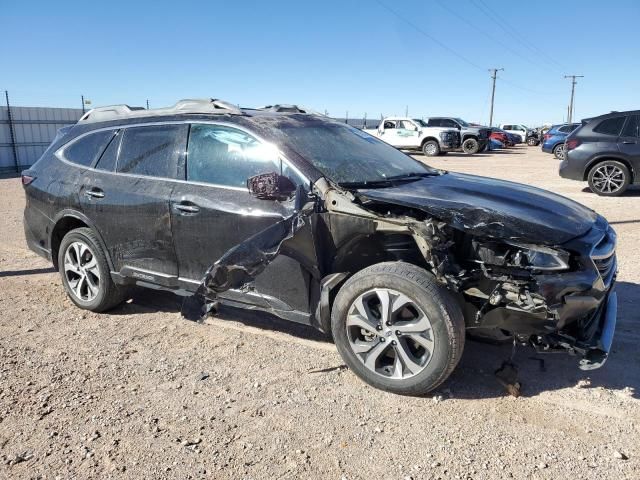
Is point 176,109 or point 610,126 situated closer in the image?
point 176,109

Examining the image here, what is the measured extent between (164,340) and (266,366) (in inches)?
38.6

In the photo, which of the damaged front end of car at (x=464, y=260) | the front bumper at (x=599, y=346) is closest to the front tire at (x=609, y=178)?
the damaged front end of car at (x=464, y=260)

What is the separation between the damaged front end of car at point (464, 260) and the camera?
3023mm

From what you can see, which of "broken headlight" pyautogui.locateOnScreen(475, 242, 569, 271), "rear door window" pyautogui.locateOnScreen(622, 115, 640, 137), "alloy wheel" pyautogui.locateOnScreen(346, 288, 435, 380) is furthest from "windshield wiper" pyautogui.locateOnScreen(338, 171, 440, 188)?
"rear door window" pyautogui.locateOnScreen(622, 115, 640, 137)

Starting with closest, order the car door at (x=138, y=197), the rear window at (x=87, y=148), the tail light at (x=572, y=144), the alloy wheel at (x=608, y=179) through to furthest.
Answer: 1. the car door at (x=138, y=197)
2. the rear window at (x=87, y=148)
3. the alloy wheel at (x=608, y=179)
4. the tail light at (x=572, y=144)

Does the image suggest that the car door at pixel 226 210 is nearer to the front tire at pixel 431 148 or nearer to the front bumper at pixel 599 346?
the front bumper at pixel 599 346

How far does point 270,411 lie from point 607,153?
407 inches

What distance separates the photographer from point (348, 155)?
415 centimetres

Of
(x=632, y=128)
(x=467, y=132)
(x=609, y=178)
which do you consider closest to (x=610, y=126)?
(x=632, y=128)

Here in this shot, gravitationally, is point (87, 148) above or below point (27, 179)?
above

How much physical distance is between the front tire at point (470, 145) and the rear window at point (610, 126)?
1646cm

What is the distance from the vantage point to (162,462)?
2.73 meters

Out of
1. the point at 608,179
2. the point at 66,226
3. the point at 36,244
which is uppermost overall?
the point at 608,179

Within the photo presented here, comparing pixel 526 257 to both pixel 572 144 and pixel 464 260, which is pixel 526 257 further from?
pixel 572 144
